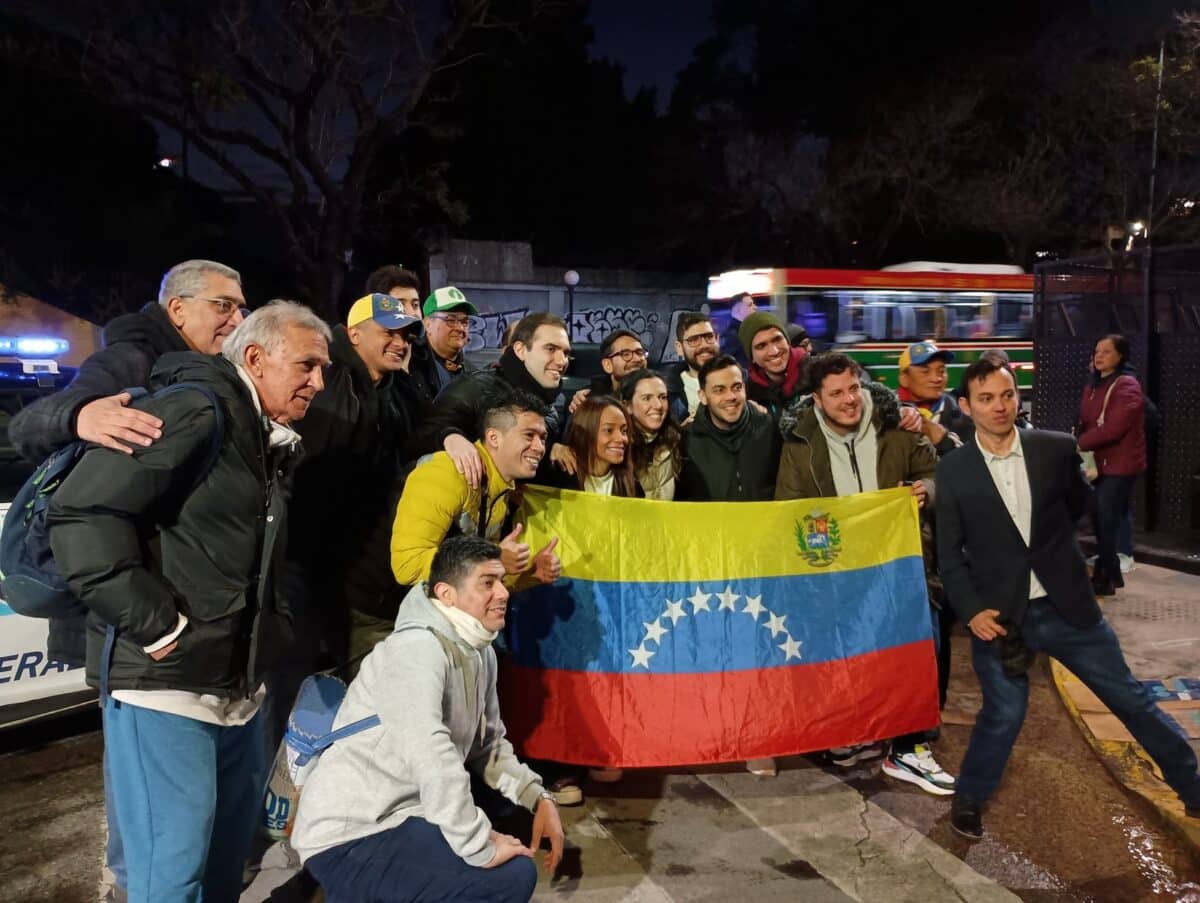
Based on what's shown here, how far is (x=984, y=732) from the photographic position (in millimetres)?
3797

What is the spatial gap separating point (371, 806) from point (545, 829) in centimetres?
56

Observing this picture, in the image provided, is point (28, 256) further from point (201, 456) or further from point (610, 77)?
point (201, 456)

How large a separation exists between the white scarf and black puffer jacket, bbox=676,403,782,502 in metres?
2.12

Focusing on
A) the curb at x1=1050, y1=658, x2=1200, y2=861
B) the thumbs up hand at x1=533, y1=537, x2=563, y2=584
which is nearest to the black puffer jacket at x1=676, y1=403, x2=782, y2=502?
the thumbs up hand at x1=533, y1=537, x2=563, y2=584

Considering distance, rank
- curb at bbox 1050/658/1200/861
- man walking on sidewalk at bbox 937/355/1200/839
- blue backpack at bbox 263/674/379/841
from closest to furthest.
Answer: blue backpack at bbox 263/674/379/841
man walking on sidewalk at bbox 937/355/1200/839
curb at bbox 1050/658/1200/861

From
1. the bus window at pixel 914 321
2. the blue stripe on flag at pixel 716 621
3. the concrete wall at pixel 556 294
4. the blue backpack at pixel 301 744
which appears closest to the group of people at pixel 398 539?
the blue backpack at pixel 301 744

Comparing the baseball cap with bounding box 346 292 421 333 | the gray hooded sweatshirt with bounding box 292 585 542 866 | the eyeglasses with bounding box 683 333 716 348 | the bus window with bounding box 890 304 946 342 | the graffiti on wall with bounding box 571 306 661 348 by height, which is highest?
the graffiti on wall with bounding box 571 306 661 348

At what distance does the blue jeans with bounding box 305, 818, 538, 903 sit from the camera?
2539 mm

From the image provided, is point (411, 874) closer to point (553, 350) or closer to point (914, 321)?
point (553, 350)

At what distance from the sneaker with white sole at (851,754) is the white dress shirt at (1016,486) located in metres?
1.23

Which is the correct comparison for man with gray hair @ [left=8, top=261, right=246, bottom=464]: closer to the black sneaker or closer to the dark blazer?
the dark blazer

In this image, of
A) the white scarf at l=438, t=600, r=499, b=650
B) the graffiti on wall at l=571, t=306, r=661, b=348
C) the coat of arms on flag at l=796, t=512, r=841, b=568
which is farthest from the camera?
the graffiti on wall at l=571, t=306, r=661, b=348

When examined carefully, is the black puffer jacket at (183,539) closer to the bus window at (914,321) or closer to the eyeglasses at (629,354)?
the eyeglasses at (629,354)

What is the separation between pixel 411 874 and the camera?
8.37 feet
